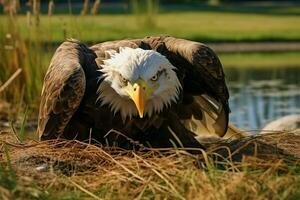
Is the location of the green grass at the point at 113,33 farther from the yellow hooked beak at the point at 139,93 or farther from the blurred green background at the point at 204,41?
the yellow hooked beak at the point at 139,93

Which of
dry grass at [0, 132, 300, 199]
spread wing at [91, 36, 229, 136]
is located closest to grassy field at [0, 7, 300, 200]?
dry grass at [0, 132, 300, 199]

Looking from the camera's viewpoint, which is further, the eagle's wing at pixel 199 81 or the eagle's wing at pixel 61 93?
the eagle's wing at pixel 199 81

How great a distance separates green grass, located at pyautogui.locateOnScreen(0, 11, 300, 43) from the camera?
1148 inches

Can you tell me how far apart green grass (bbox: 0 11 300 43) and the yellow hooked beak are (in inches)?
539

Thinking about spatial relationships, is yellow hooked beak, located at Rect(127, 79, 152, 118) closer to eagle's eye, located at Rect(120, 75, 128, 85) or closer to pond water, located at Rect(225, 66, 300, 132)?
eagle's eye, located at Rect(120, 75, 128, 85)

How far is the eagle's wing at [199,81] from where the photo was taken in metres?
7.74

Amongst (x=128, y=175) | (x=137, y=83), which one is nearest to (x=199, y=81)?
(x=137, y=83)

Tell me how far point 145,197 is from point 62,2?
163 feet

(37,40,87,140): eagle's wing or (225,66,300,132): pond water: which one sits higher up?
(37,40,87,140): eagle's wing

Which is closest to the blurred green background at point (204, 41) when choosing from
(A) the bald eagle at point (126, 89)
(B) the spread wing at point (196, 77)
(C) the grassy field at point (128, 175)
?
(B) the spread wing at point (196, 77)

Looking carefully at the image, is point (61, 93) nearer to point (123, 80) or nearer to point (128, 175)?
point (123, 80)

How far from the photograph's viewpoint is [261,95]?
16.2m

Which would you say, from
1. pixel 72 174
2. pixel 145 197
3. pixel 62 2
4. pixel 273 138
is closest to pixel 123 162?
pixel 72 174

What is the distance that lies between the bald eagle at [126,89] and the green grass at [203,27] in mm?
12626
